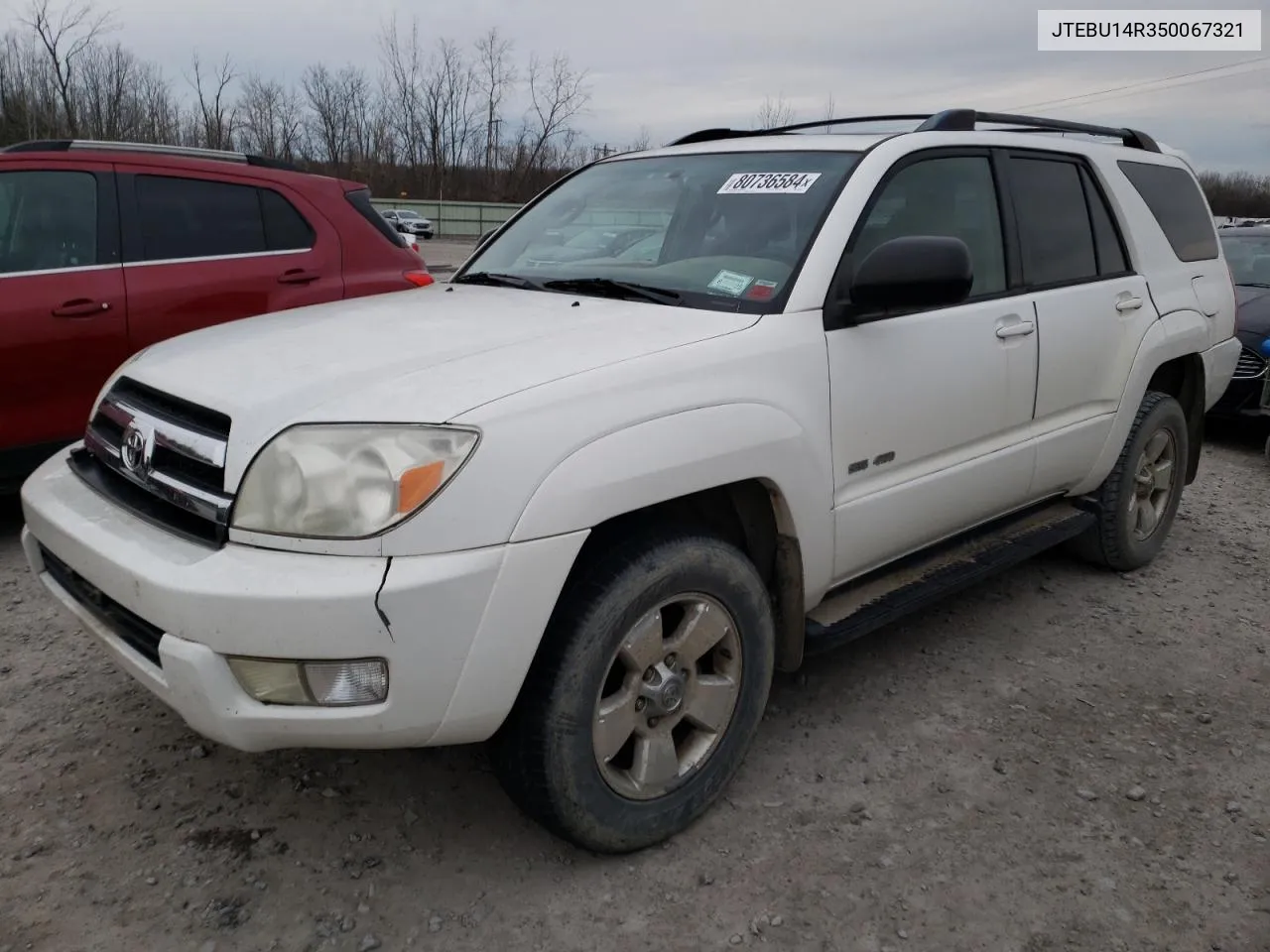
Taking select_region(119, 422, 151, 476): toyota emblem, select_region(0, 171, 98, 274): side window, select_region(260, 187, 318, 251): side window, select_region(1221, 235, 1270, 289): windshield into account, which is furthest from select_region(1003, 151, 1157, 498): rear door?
select_region(1221, 235, 1270, 289): windshield

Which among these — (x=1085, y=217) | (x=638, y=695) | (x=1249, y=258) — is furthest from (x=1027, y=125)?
(x=1249, y=258)

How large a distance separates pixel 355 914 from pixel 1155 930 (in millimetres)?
1810

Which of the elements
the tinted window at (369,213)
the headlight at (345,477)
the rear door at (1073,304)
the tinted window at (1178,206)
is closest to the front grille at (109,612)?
the headlight at (345,477)

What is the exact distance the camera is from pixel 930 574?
126 inches

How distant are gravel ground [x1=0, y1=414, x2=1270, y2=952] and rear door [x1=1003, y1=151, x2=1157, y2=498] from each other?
0.85 m

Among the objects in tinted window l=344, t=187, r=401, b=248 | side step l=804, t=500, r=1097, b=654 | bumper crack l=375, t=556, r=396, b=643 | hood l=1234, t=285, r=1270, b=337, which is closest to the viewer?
bumper crack l=375, t=556, r=396, b=643

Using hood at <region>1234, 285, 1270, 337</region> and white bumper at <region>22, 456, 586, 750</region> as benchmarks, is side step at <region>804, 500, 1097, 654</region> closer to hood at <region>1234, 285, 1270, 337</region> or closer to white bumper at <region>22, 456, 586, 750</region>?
white bumper at <region>22, 456, 586, 750</region>

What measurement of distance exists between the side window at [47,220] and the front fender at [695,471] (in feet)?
11.5

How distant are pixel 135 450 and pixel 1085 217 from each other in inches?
133

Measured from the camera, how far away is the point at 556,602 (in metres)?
2.18

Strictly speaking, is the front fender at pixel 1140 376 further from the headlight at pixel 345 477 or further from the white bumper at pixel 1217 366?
the headlight at pixel 345 477

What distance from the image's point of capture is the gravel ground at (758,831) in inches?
87.3

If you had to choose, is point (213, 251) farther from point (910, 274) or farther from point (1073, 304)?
Answer: point (1073, 304)

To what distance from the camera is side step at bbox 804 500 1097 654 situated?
9.41 ft
